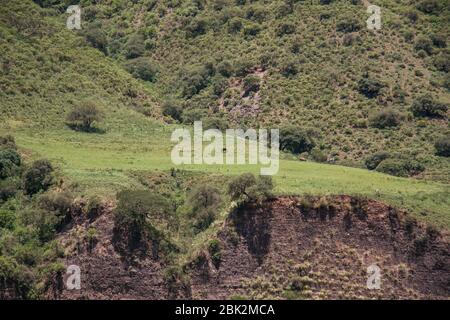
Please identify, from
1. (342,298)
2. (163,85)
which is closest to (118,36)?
(163,85)

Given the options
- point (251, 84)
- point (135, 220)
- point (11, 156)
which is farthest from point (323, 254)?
point (251, 84)

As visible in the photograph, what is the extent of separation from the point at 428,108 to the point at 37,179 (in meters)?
37.4

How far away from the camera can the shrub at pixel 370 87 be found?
120562 millimetres

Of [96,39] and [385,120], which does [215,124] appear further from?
[96,39]

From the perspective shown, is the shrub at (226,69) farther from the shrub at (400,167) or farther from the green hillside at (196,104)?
the shrub at (400,167)

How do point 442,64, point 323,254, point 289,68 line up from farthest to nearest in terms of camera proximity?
1. point 442,64
2. point 289,68
3. point 323,254

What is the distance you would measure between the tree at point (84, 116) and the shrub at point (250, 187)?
88.1ft

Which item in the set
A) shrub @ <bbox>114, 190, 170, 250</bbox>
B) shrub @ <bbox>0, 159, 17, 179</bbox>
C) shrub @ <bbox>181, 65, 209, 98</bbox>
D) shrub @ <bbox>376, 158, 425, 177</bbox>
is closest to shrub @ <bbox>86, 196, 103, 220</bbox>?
shrub @ <bbox>114, 190, 170, 250</bbox>

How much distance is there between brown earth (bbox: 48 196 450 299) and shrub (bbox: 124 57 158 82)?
157ft

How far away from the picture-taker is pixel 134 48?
139125mm

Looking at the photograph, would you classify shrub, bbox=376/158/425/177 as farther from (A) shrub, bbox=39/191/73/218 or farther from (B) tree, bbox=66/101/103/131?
(A) shrub, bbox=39/191/73/218

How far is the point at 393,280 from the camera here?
84.8m

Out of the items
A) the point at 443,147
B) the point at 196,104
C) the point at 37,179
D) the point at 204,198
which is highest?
the point at 196,104
